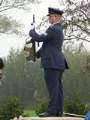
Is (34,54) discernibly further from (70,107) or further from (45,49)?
(70,107)

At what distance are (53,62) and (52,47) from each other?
251 mm

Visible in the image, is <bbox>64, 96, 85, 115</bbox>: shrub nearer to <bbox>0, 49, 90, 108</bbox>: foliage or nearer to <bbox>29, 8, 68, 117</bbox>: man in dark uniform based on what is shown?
<bbox>29, 8, 68, 117</bbox>: man in dark uniform

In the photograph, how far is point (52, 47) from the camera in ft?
27.7

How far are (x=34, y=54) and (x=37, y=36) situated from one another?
1.22 feet

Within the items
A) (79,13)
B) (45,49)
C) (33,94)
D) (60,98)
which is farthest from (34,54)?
(33,94)

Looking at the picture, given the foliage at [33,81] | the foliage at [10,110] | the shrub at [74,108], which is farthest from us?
the foliage at [33,81]

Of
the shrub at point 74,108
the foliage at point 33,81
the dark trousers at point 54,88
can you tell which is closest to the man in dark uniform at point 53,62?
the dark trousers at point 54,88

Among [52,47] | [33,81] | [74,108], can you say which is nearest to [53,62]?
[52,47]

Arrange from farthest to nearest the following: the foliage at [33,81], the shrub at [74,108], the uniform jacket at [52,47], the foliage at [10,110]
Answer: the foliage at [33,81] → the shrub at [74,108] → the foliage at [10,110] → the uniform jacket at [52,47]

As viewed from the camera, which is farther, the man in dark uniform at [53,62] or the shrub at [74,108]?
→ the shrub at [74,108]

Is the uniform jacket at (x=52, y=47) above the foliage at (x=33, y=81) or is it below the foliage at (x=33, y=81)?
above

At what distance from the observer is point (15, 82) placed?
45531 millimetres

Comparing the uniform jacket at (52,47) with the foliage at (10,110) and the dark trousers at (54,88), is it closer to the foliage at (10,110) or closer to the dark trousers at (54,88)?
the dark trousers at (54,88)

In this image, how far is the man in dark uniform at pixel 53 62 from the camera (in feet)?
27.3
